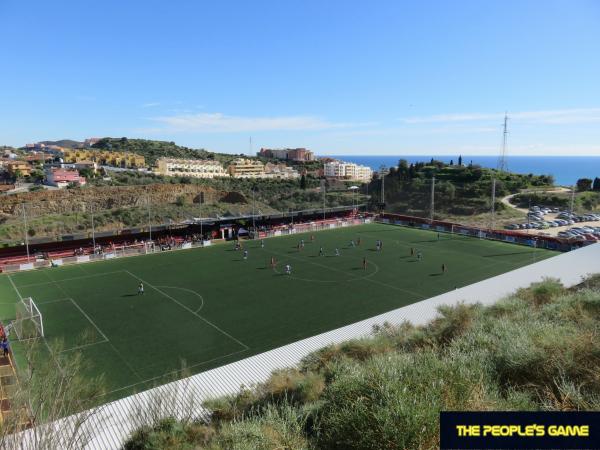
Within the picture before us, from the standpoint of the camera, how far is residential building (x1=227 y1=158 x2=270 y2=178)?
11531 cm

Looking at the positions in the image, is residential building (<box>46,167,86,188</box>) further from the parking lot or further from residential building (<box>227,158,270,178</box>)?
the parking lot

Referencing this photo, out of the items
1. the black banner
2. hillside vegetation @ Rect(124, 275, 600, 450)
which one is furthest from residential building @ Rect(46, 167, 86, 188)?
the black banner

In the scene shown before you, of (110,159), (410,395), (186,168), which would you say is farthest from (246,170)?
(410,395)

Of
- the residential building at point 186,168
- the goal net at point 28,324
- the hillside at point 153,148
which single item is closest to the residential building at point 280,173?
the residential building at point 186,168

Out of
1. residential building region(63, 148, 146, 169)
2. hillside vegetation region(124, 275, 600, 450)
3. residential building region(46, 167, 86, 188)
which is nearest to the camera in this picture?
hillside vegetation region(124, 275, 600, 450)

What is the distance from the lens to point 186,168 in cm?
9875

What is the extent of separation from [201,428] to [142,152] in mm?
137201

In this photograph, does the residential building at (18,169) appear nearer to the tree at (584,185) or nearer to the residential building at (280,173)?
the residential building at (280,173)

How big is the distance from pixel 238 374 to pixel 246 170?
106434mm

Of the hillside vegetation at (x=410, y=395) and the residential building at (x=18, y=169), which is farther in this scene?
the residential building at (x=18, y=169)

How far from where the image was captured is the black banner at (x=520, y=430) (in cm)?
558

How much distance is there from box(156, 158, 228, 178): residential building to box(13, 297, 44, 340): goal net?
74111 millimetres

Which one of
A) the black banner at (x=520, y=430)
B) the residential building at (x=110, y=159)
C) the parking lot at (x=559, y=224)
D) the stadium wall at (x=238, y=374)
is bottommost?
the parking lot at (x=559, y=224)

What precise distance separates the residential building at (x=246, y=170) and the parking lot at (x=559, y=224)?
73.8 meters
